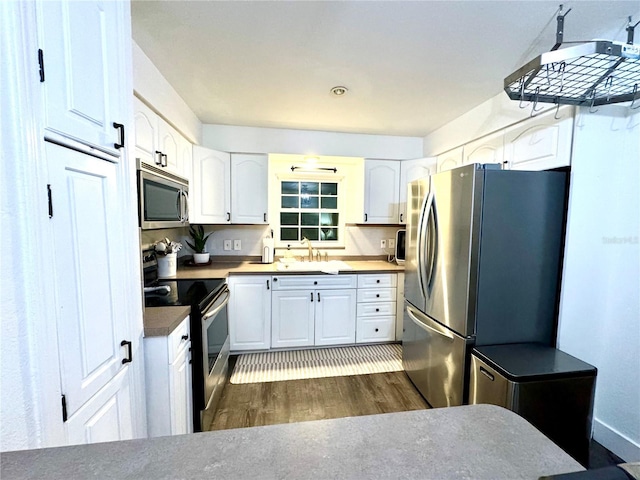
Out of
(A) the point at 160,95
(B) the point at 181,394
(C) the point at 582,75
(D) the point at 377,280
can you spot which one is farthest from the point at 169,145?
(C) the point at 582,75

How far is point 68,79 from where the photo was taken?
816 mm

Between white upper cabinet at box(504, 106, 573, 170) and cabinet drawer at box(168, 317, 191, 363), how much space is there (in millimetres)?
2391

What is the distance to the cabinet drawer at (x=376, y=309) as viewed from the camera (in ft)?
9.58

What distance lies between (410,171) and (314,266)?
153cm

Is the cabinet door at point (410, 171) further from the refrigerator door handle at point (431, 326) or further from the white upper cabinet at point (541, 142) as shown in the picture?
the refrigerator door handle at point (431, 326)

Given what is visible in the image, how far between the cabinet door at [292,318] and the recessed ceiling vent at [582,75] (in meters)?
2.23

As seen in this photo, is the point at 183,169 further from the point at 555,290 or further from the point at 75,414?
the point at 555,290

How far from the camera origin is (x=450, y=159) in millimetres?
2846

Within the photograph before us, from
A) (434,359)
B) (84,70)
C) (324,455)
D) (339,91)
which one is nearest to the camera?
(324,455)

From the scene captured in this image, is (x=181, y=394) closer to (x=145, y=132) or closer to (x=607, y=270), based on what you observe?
(x=145, y=132)

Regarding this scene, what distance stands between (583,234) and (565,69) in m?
1.00

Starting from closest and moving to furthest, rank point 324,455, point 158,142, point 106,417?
point 324,455 < point 106,417 < point 158,142

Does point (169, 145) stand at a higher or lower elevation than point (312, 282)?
higher

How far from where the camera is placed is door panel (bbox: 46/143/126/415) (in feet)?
2.63
